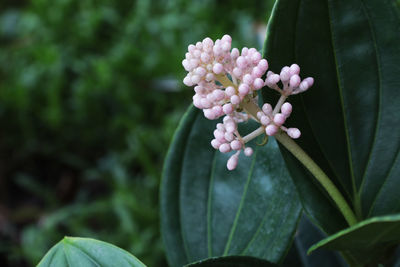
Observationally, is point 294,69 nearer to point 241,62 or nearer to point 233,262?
point 241,62

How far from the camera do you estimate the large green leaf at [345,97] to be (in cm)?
44

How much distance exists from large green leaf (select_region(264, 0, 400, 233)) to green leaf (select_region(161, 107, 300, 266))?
0.19ft

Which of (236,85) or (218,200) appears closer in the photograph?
(236,85)

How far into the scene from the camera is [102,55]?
1831 millimetres

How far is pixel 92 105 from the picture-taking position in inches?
65.6

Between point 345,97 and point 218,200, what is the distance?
8.7 inches

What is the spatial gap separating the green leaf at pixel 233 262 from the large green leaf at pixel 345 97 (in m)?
0.07

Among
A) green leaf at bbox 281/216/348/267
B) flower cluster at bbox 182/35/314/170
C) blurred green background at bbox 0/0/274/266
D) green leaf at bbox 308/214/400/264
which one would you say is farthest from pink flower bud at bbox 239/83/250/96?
blurred green background at bbox 0/0/274/266

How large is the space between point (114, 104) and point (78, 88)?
137 millimetres

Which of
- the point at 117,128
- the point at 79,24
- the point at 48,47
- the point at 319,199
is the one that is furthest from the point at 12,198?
the point at 319,199

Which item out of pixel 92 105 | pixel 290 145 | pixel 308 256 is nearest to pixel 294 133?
pixel 290 145

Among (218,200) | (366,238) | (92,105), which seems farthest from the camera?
(92,105)

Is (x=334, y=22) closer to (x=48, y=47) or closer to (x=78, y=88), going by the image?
(x=78, y=88)

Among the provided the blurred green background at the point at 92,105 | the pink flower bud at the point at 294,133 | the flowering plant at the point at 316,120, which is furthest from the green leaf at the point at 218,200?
the blurred green background at the point at 92,105
